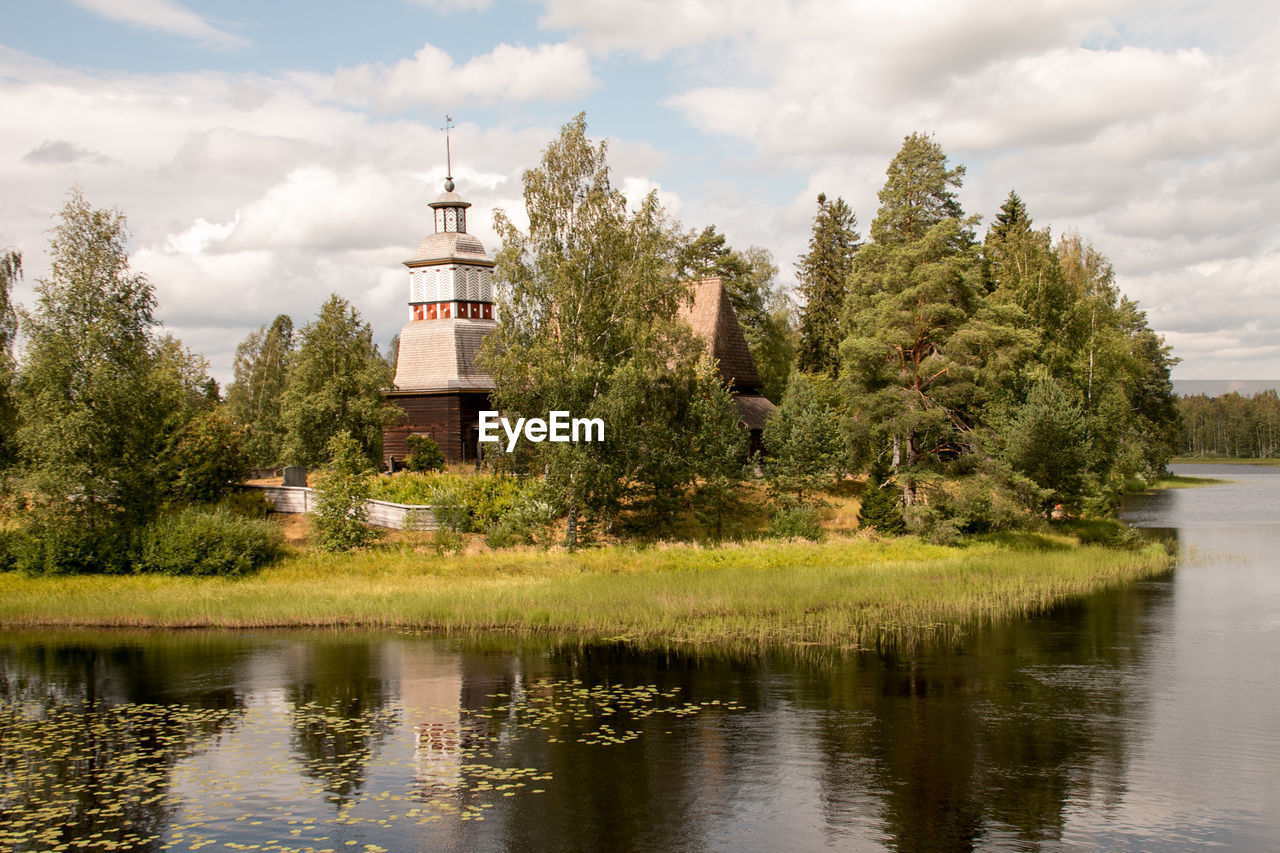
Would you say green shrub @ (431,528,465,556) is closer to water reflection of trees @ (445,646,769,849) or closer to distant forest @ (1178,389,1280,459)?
water reflection of trees @ (445,646,769,849)

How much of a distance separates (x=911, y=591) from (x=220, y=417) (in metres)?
26.8

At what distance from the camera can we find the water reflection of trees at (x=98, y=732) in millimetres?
12883

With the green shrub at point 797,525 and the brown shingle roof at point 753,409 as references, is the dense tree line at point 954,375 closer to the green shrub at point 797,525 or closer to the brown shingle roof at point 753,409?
the green shrub at point 797,525

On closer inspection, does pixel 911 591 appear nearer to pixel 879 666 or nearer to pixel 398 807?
pixel 879 666

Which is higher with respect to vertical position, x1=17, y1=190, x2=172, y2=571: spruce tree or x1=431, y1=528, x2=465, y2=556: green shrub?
x1=17, y1=190, x2=172, y2=571: spruce tree

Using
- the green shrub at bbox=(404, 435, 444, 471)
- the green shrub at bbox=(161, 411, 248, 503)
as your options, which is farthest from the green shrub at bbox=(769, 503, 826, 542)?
the green shrub at bbox=(161, 411, 248, 503)

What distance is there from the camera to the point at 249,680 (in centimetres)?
2030

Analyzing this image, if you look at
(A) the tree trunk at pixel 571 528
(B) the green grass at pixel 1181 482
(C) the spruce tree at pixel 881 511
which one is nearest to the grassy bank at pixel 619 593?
(A) the tree trunk at pixel 571 528

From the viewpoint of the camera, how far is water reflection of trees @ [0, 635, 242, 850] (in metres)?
12.9

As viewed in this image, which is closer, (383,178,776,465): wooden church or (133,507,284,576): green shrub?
(133,507,284,576): green shrub

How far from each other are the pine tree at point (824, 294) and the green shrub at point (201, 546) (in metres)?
32.8

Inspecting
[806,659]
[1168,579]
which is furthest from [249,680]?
[1168,579]

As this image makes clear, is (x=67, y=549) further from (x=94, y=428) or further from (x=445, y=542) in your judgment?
(x=445, y=542)

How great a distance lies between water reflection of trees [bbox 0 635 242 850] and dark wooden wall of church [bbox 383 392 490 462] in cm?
2567
